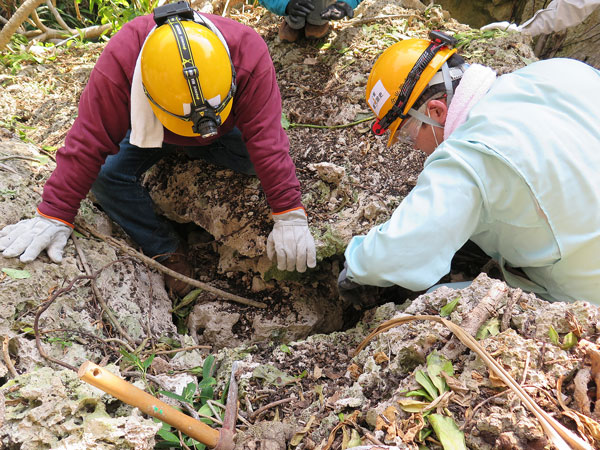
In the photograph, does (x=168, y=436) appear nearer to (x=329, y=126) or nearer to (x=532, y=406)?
(x=532, y=406)

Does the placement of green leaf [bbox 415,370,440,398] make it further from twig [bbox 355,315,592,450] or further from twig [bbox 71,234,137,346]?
twig [bbox 71,234,137,346]

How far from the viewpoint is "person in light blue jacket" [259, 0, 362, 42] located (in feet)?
10.4

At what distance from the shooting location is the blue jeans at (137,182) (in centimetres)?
257

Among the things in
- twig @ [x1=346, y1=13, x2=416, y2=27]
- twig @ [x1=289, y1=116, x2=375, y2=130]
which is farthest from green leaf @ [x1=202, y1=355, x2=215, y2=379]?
twig @ [x1=346, y1=13, x2=416, y2=27]

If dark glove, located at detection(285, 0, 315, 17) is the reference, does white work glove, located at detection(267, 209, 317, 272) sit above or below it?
below

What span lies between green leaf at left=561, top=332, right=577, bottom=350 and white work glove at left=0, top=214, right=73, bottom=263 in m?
2.04

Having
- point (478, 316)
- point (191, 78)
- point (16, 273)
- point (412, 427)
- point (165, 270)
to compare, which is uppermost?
point (191, 78)

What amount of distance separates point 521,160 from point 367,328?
98 cm

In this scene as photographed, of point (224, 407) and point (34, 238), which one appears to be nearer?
point (224, 407)

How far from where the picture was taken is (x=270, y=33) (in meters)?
3.67

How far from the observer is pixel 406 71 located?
1.95 meters

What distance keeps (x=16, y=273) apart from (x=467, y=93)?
2.09 meters

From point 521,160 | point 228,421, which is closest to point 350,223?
point 521,160

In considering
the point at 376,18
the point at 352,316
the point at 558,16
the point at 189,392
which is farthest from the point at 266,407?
the point at 558,16
